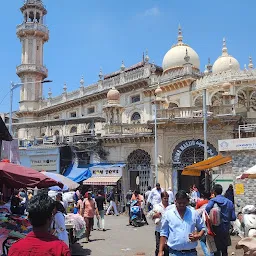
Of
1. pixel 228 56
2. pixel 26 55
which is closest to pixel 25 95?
pixel 26 55

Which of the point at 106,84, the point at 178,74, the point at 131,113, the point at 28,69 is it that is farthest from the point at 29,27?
the point at 178,74

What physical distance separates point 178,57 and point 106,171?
38.9ft

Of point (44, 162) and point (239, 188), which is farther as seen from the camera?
point (44, 162)

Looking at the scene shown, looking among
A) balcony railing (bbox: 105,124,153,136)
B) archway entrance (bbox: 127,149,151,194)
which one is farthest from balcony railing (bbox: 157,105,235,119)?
archway entrance (bbox: 127,149,151,194)

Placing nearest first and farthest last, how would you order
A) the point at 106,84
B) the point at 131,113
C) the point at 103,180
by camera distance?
the point at 103,180 → the point at 131,113 → the point at 106,84

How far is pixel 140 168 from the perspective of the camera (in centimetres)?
2444

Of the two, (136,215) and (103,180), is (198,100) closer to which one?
(103,180)

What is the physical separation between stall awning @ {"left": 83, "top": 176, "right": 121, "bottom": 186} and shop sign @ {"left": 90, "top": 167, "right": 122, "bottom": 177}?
0.94 ft

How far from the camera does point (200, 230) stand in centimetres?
460

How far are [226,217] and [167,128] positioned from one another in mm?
16871

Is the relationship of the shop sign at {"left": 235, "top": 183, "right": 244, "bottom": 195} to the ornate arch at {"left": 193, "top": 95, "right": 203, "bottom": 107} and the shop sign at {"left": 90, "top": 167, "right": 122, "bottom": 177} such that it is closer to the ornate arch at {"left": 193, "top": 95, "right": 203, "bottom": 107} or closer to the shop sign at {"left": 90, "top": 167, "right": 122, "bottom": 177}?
the shop sign at {"left": 90, "top": 167, "right": 122, "bottom": 177}

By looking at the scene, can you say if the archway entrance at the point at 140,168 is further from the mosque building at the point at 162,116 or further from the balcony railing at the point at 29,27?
the balcony railing at the point at 29,27

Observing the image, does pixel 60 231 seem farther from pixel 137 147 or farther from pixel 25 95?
pixel 25 95

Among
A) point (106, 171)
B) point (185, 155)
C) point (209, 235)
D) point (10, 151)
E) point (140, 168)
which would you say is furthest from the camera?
point (106, 171)
